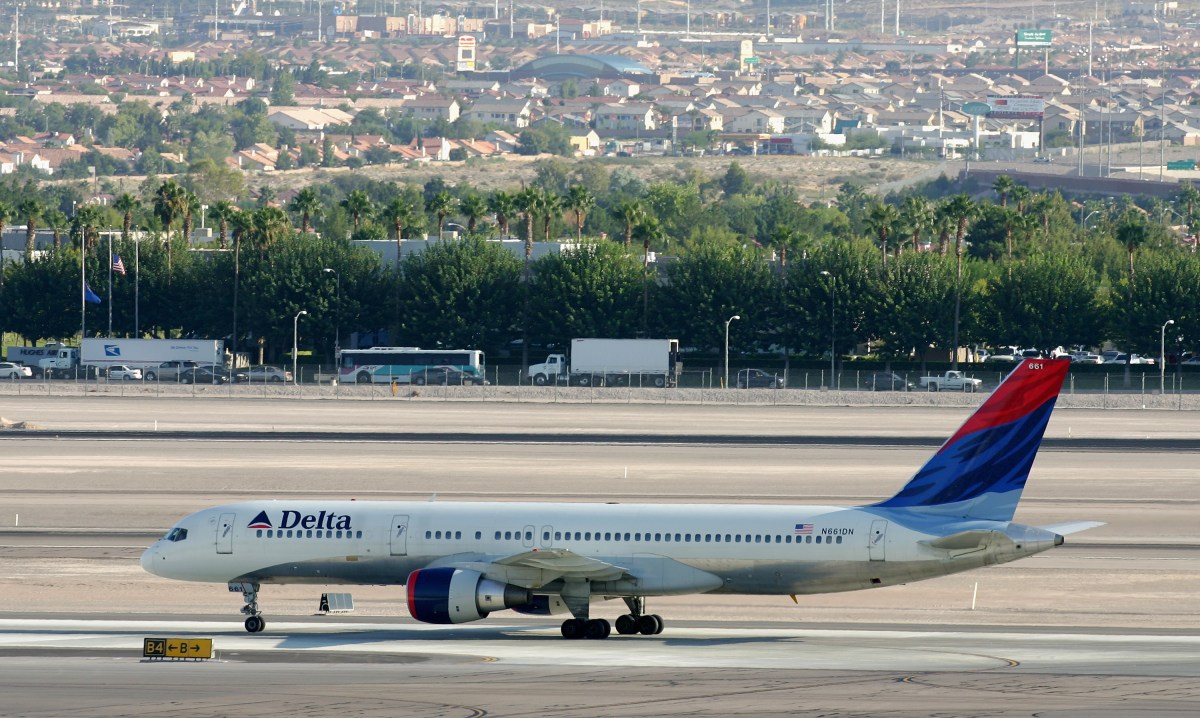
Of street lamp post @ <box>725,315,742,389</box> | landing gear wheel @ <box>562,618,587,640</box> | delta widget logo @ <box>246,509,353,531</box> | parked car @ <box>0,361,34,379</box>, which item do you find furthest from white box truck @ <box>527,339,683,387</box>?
landing gear wheel @ <box>562,618,587,640</box>

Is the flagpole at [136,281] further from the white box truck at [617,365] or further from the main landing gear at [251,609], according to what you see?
the main landing gear at [251,609]

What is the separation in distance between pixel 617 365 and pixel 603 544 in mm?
93417

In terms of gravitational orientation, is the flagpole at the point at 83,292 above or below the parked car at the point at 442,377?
above

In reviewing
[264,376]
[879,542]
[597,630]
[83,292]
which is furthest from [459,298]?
[879,542]

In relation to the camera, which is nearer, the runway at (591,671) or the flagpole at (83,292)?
the runway at (591,671)

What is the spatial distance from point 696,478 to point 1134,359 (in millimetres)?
89374

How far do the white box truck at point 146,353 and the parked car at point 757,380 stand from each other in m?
42.3

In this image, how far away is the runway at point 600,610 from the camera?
Answer: 37.9m

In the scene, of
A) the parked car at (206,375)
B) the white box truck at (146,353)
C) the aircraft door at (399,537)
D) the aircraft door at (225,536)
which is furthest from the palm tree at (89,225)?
the aircraft door at (399,537)

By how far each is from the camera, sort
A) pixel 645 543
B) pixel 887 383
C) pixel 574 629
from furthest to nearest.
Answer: pixel 887 383 → pixel 574 629 → pixel 645 543

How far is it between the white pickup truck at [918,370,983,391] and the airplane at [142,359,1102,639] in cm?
8624

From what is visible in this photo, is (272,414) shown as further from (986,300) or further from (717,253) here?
(986,300)

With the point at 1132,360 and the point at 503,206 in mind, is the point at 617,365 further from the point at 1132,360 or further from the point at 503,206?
the point at 1132,360

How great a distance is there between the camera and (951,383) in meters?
132
